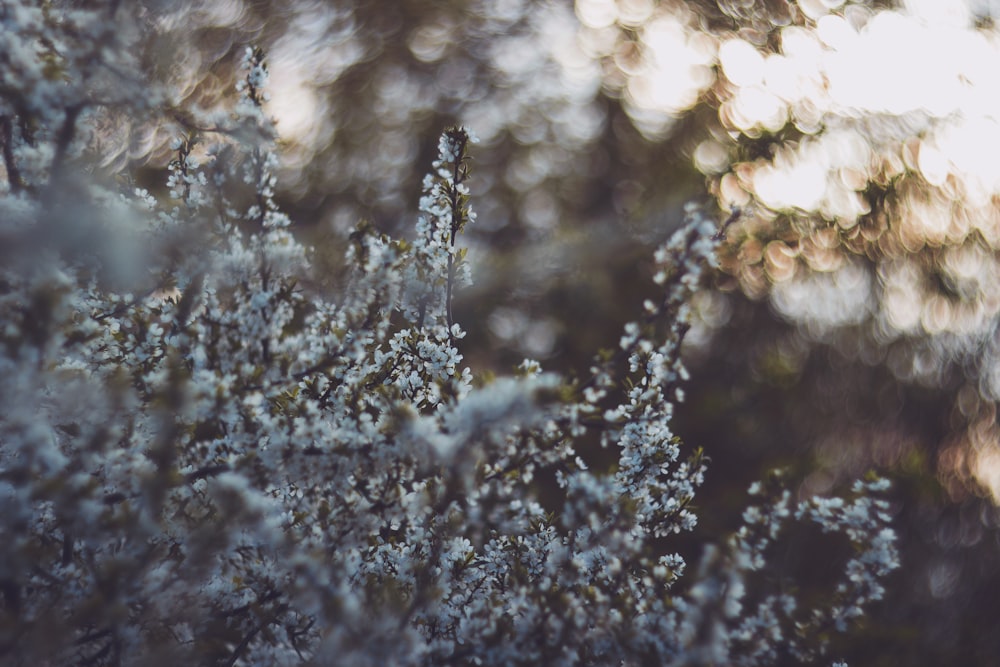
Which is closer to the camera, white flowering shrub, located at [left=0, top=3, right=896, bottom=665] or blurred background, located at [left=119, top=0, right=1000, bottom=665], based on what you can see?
white flowering shrub, located at [left=0, top=3, right=896, bottom=665]

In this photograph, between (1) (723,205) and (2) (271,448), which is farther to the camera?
(1) (723,205)

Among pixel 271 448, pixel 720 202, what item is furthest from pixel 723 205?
pixel 271 448

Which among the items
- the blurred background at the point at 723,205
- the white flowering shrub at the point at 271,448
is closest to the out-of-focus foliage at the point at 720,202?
the blurred background at the point at 723,205

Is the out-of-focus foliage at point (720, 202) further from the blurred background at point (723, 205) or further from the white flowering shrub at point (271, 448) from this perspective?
the white flowering shrub at point (271, 448)

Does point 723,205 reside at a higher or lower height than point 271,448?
higher

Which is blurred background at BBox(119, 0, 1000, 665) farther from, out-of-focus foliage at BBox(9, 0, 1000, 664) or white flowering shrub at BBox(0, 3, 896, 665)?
white flowering shrub at BBox(0, 3, 896, 665)

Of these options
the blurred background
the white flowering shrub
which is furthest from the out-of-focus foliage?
the white flowering shrub

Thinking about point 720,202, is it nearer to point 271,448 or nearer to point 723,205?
point 723,205
